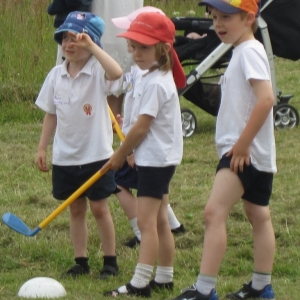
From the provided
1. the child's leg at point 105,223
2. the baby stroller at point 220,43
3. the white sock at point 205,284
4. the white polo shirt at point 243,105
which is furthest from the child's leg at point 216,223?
the baby stroller at point 220,43

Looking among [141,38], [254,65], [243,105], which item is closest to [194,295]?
[243,105]

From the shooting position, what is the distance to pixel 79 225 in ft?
13.8

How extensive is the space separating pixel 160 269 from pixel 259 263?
0.48m

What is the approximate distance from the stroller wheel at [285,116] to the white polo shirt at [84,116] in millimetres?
3776

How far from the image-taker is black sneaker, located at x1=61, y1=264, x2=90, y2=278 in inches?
164

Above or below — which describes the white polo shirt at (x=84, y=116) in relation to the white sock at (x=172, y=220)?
above

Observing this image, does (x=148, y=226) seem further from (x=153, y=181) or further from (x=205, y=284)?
(x=205, y=284)

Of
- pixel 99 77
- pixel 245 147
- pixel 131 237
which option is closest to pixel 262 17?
pixel 131 237

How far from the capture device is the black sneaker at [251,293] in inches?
145

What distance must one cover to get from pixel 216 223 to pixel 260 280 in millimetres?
403

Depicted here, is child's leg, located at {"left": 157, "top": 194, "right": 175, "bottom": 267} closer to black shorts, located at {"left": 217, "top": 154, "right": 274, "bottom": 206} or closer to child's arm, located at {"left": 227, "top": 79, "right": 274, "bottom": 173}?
black shorts, located at {"left": 217, "top": 154, "right": 274, "bottom": 206}

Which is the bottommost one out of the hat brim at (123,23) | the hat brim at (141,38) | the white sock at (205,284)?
the white sock at (205,284)

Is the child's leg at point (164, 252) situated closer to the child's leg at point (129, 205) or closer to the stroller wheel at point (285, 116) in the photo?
the child's leg at point (129, 205)

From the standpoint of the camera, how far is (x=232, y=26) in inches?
138
